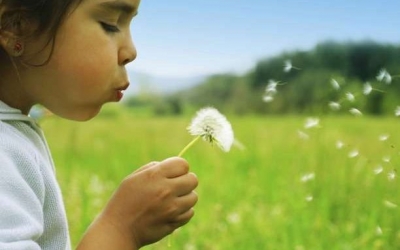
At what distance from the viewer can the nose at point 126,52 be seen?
5.37ft

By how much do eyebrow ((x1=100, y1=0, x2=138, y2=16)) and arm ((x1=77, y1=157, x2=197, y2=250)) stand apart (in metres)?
0.26

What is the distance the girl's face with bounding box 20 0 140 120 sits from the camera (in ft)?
5.29

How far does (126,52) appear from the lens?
1.64 m

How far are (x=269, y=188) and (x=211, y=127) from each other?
191 cm

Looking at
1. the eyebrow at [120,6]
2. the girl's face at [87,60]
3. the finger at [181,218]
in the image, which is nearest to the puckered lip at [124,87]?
the girl's face at [87,60]

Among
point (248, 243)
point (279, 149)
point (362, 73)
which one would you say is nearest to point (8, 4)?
point (248, 243)

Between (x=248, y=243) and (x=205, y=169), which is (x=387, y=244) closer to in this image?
(x=248, y=243)

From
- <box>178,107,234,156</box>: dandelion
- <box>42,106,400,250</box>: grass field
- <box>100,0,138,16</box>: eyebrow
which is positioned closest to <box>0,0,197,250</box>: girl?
<box>100,0,138,16</box>: eyebrow

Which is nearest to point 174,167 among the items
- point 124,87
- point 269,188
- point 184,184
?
point 184,184

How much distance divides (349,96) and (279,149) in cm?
278

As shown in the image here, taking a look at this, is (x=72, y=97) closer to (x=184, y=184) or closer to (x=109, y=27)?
(x=109, y=27)

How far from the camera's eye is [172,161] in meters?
1.64

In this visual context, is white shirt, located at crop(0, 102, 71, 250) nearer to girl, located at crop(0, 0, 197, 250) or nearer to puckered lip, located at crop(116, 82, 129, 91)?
girl, located at crop(0, 0, 197, 250)

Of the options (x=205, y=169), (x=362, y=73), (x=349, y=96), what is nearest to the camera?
(x=349, y=96)
